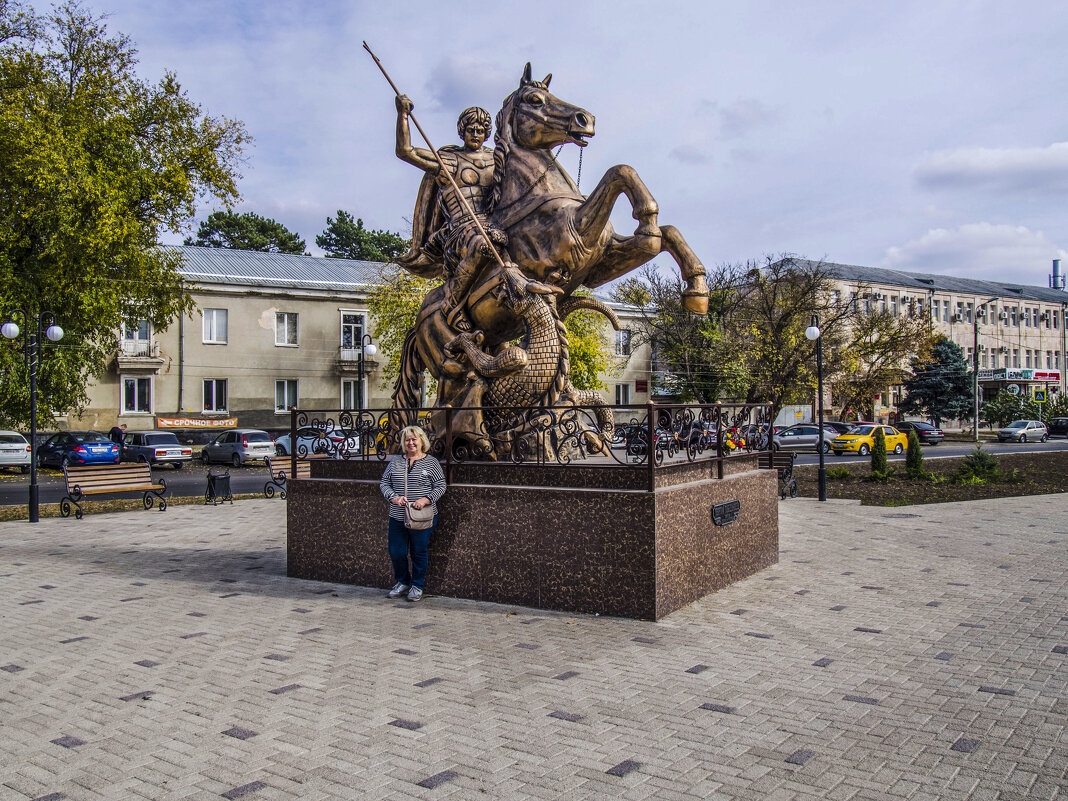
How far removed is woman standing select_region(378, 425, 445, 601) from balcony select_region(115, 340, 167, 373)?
105 ft

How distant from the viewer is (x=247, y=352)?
38062 millimetres

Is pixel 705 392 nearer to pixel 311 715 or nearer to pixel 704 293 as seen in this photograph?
pixel 704 293

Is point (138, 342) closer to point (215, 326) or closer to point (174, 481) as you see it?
point (215, 326)

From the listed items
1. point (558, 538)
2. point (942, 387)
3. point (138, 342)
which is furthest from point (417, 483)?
point (942, 387)

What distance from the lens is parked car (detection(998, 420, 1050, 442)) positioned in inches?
1975

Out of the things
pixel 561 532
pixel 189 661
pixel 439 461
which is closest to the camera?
pixel 189 661

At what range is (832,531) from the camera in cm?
1248

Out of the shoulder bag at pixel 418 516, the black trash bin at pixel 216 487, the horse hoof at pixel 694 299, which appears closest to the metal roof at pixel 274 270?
the black trash bin at pixel 216 487

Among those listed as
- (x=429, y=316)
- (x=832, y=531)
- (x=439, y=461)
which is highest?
(x=429, y=316)

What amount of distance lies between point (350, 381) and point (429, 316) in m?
Result: 33.2

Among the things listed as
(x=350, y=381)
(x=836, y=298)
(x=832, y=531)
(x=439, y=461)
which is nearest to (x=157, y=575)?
(x=439, y=461)

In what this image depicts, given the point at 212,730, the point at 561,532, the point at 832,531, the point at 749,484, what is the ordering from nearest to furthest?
the point at 212,730 → the point at 561,532 → the point at 749,484 → the point at 832,531

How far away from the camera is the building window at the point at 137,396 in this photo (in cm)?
3603

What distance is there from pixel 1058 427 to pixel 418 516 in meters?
61.1
